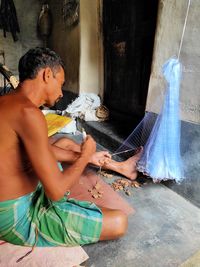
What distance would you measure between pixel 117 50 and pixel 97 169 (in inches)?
68.9

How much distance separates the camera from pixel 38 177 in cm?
134

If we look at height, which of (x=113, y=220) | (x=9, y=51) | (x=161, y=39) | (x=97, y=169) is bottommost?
(x=97, y=169)

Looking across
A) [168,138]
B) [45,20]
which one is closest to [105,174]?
[168,138]

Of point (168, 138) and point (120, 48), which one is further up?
point (120, 48)

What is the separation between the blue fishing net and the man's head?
3.15 ft

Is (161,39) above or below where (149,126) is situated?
above

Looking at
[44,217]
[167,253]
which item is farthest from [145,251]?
[44,217]

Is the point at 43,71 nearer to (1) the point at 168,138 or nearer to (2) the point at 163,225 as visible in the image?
(1) the point at 168,138

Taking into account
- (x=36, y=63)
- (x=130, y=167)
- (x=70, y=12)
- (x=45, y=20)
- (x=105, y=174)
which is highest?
(x=70, y=12)

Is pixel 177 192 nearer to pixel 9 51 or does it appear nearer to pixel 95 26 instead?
pixel 95 26

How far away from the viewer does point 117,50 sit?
343 centimetres

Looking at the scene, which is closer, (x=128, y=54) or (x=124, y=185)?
(x=124, y=185)

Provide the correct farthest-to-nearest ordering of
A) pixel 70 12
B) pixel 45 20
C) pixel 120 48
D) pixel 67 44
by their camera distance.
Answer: pixel 45 20 → pixel 67 44 → pixel 70 12 → pixel 120 48

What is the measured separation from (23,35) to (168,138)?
4510 millimetres
